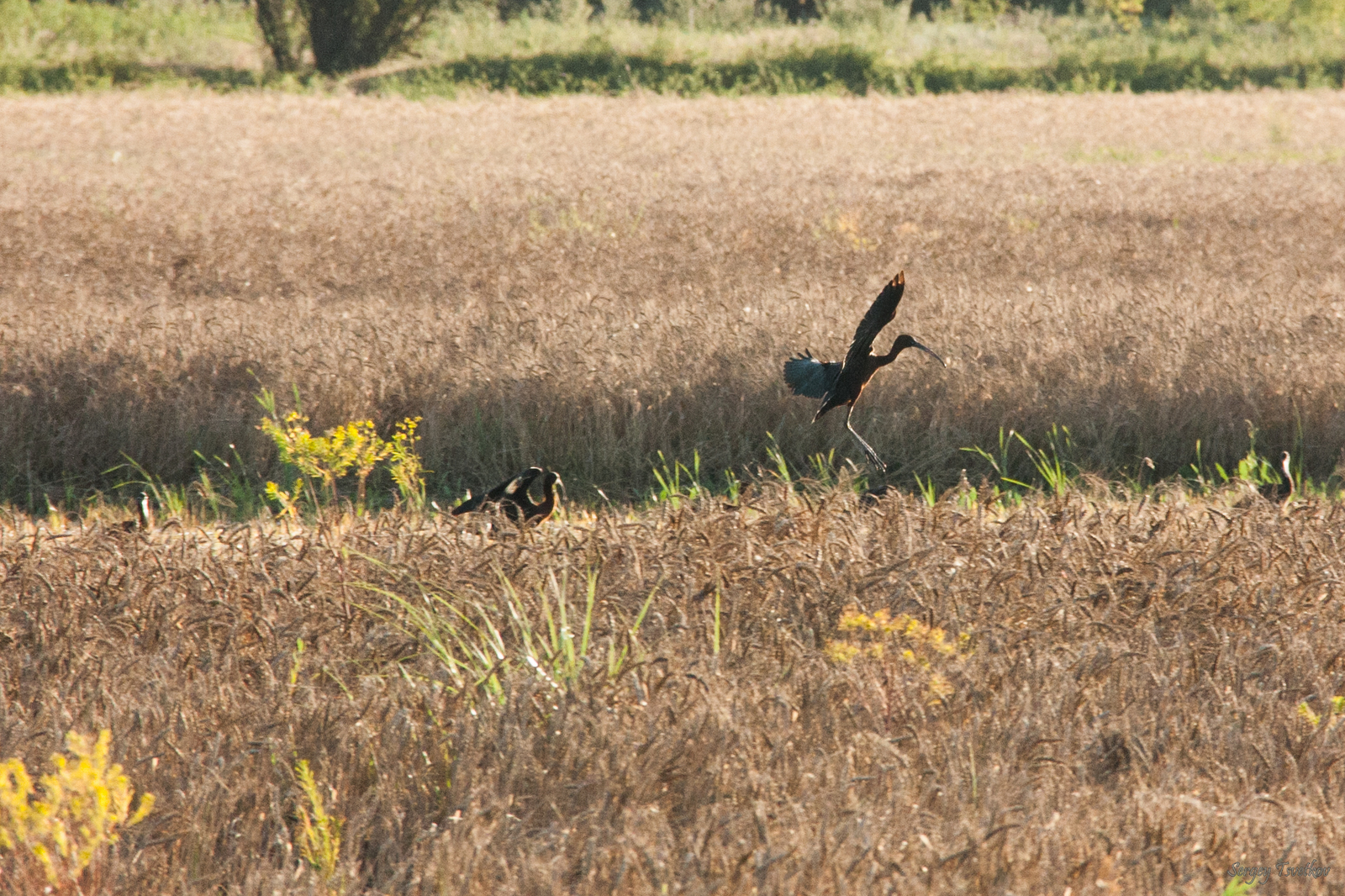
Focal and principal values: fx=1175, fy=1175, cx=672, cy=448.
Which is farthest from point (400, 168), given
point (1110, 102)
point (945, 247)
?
point (1110, 102)

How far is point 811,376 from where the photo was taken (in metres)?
3.42

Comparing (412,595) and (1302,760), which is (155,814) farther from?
(1302,760)

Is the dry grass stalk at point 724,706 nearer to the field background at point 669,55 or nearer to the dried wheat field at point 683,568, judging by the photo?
the dried wheat field at point 683,568

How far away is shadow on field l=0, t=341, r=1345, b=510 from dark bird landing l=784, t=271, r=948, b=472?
2.57 meters

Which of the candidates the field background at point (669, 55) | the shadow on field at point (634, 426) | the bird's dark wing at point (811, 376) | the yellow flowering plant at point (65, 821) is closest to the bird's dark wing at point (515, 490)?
the bird's dark wing at point (811, 376)

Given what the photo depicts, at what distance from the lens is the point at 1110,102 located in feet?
72.1

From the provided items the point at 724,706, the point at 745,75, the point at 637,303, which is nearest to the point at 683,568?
the point at 724,706

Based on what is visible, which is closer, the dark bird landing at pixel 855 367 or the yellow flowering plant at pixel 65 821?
the yellow flowering plant at pixel 65 821

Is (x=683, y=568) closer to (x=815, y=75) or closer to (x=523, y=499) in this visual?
(x=523, y=499)

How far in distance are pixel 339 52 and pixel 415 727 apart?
1116 inches

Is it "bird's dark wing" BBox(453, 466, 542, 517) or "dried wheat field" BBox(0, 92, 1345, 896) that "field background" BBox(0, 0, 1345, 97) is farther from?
"bird's dark wing" BBox(453, 466, 542, 517)

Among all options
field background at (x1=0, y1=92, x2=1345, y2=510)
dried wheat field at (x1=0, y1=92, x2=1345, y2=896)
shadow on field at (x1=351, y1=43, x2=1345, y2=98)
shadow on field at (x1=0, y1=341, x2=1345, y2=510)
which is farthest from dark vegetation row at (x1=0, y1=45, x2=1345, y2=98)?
shadow on field at (x1=0, y1=341, x2=1345, y2=510)

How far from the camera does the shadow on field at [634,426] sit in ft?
19.5

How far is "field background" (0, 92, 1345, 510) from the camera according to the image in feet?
19.7
